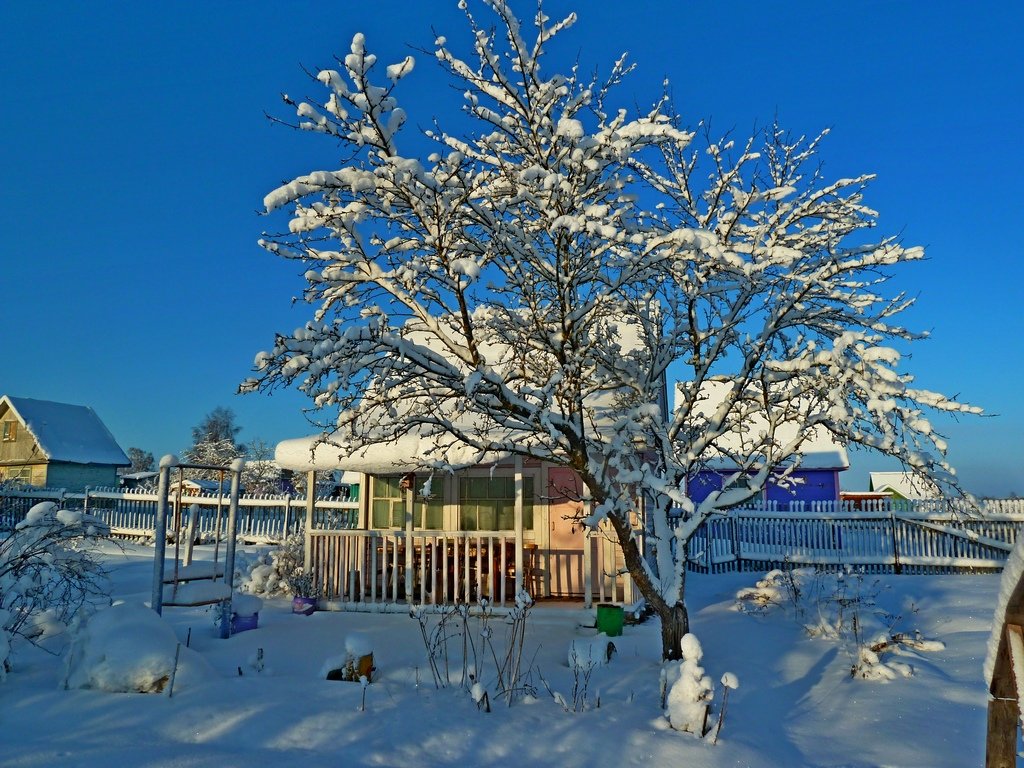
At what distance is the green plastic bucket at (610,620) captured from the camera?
8508mm

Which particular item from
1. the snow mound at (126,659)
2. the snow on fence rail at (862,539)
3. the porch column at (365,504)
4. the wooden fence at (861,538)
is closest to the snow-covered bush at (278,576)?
the porch column at (365,504)

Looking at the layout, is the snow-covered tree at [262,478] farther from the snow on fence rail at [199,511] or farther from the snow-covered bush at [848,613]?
the snow-covered bush at [848,613]

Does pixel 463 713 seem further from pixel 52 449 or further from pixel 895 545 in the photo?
pixel 52 449

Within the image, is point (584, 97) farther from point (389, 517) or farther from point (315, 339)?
point (389, 517)

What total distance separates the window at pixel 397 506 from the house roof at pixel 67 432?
78.9 feet

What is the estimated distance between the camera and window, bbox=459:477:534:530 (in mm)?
11547

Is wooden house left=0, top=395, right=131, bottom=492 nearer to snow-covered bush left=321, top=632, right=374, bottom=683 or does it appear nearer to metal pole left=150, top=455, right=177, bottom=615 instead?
metal pole left=150, top=455, right=177, bottom=615

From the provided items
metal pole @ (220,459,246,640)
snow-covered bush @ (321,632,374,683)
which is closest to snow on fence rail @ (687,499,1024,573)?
metal pole @ (220,459,246,640)

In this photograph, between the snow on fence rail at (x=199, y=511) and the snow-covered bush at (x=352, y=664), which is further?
the snow on fence rail at (x=199, y=511)

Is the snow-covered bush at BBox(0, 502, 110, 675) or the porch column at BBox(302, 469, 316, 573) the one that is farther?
the porch column at BBox(302, 469, 316, 573)

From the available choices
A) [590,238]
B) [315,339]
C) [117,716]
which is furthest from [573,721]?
[590,238]

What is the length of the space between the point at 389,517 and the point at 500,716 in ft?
24.5

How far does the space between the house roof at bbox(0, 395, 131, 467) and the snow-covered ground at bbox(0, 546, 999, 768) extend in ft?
90.7

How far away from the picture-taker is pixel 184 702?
489 centimetres
